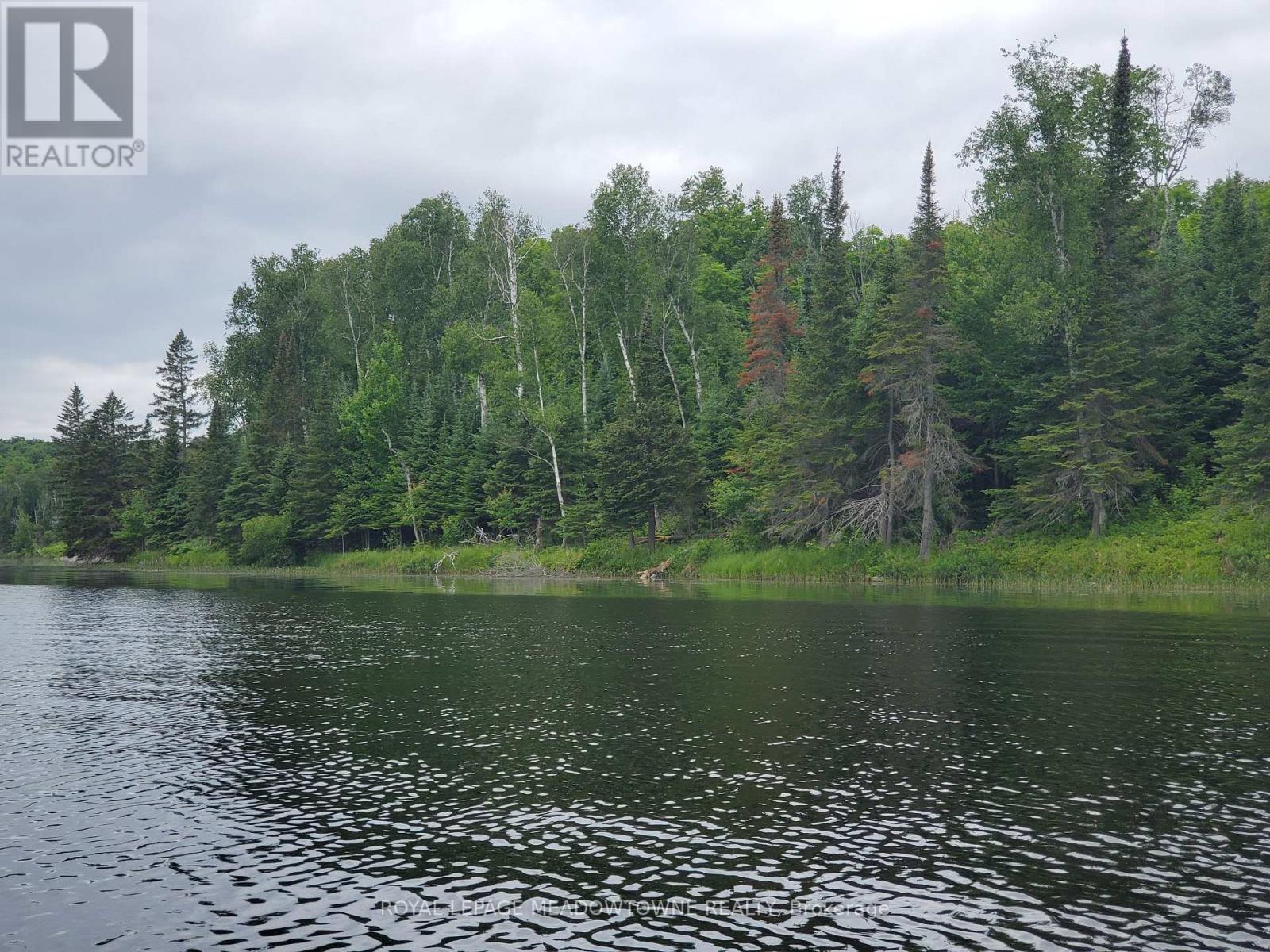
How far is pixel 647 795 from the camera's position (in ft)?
51.0

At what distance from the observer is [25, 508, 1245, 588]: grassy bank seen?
50.5 m

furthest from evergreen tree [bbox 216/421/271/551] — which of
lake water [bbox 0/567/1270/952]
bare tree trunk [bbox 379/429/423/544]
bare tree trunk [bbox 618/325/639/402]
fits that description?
lake water [bbox 0/567/1270/952]

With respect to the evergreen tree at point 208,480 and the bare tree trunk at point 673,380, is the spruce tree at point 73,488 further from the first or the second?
the bare tree trunk at point 673,380

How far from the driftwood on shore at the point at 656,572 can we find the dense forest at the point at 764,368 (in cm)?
446

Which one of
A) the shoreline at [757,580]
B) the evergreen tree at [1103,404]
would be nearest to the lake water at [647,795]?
the shoreline at [757,580]

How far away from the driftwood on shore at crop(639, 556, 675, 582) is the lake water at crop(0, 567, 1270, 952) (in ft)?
119

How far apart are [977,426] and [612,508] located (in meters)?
26.6

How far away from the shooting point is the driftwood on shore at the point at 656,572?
6956cm

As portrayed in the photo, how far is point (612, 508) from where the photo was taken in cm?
7306

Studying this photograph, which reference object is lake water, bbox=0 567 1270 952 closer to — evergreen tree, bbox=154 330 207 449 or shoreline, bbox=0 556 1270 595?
shoreline, bbox=0 556 1270 595

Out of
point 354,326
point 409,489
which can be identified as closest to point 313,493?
point 409,489

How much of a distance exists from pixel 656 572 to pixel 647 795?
55.1 meters

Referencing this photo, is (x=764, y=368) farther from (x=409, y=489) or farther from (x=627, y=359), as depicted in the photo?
(x=409, y=489)

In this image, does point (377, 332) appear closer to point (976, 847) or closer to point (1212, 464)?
point (1212, 464)
